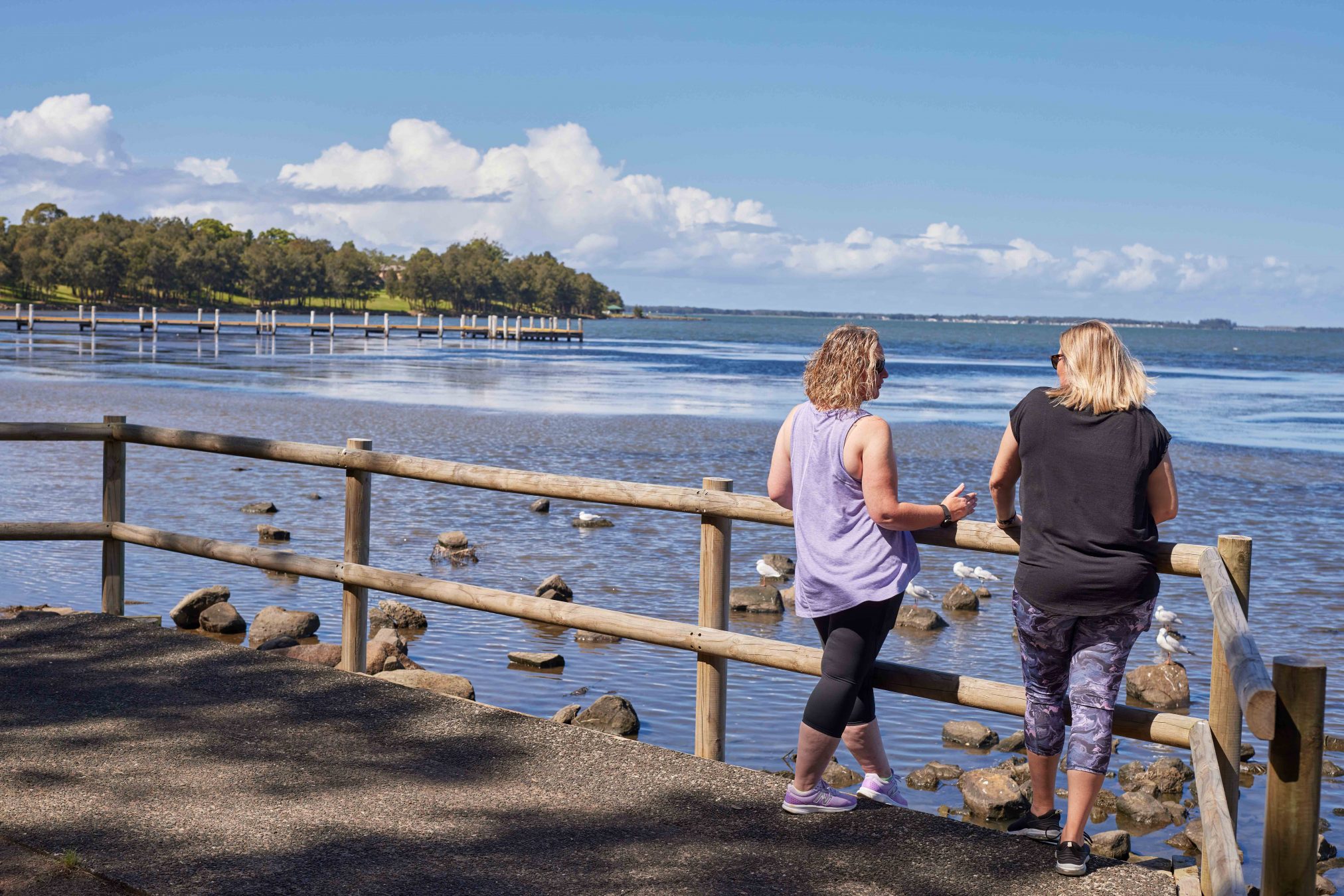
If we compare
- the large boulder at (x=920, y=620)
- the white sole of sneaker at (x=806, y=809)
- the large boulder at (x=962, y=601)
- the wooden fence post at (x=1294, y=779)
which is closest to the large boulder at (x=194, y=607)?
the large boulder at (x=920, y=620)

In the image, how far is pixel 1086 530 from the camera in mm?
4305

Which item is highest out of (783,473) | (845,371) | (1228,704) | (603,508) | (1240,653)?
(845,371)

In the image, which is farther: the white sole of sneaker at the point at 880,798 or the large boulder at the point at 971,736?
the large boulder at the point at 971,736

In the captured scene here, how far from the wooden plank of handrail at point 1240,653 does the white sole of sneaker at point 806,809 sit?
1.63 m

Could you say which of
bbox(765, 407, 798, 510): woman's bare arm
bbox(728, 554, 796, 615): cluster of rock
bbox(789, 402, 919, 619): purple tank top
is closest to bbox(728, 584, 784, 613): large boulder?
bbox(728, 554, 796, 615): cluster of rock

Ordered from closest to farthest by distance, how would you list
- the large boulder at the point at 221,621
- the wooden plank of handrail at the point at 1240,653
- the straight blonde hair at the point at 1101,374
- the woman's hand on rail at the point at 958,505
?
the wooden plank of handrail at the point at 1240,653, the straight blonde hair at the point at 1101,374, the woman's hand on rail at the point at 958,505, the large boulder at the point at 221,621

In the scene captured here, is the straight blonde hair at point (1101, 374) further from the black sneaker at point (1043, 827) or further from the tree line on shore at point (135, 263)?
the tree line on shore at point (135, 263)

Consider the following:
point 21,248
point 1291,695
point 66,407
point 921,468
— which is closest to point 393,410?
point 66,407

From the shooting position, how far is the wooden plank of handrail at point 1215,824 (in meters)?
3.28

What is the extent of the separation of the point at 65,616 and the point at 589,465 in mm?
16150

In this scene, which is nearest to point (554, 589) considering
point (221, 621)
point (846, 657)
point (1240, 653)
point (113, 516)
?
point (221, 621)

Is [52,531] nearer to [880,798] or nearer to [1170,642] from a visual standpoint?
[880,798]

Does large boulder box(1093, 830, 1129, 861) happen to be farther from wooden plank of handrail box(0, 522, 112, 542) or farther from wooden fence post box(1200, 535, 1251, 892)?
wooden plank of handrail box(0, 522, 112, 542)

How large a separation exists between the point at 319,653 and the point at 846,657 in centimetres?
447
